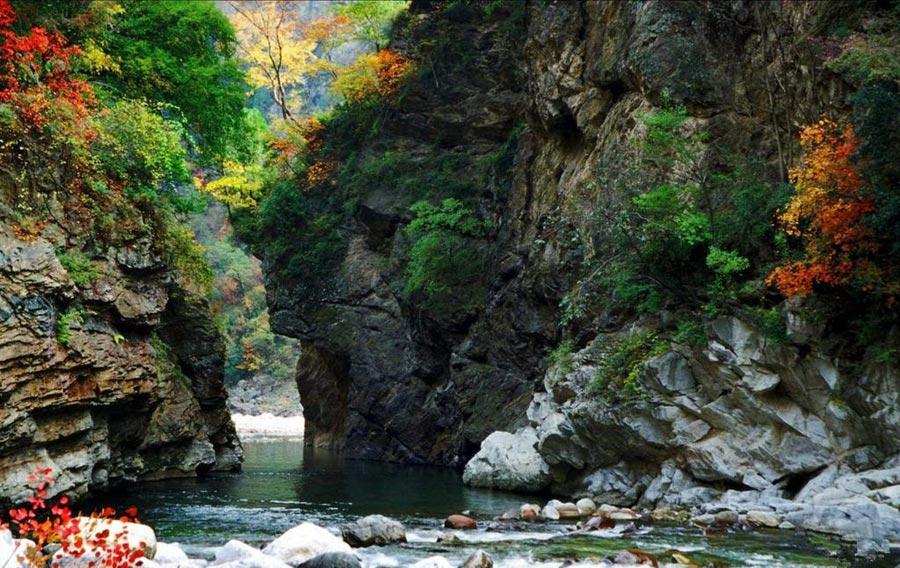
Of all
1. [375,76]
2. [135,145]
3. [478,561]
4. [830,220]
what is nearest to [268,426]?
[375,76]

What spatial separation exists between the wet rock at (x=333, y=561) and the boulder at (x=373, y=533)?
6.92ft

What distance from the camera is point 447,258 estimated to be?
1197 inches

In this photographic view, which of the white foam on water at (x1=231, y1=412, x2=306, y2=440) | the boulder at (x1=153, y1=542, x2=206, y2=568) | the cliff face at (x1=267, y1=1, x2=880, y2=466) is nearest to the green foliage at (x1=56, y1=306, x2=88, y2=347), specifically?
the boulder at (x1=153, y1=542, x2=206, y2=568)

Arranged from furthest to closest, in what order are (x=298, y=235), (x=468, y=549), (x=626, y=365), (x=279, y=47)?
1. (x=279, y=47)
2. (x=298, y=235)
3. (x=626, y=365)
4. (x=468, y=549)

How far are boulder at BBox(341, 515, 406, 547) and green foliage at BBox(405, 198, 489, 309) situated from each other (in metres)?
17.7

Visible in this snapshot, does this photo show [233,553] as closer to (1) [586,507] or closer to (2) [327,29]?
(1) [586,507]

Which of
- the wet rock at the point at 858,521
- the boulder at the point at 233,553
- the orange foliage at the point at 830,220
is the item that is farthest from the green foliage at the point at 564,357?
the boulder at the point at 233,553

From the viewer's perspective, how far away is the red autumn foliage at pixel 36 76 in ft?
53.6

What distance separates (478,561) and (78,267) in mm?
11669

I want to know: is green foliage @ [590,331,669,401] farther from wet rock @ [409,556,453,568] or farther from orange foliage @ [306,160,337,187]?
orange foliage @ [306,160,337,187]

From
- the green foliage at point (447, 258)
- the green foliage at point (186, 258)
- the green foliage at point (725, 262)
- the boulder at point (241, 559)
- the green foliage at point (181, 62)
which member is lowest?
the boulder at point (241, 559)

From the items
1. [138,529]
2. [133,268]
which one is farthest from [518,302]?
[138,529]

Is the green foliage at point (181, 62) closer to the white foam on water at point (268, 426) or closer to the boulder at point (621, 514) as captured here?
the boulder at point (621, 514)

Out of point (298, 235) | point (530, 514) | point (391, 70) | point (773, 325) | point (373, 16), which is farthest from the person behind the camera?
point (373, 16)
